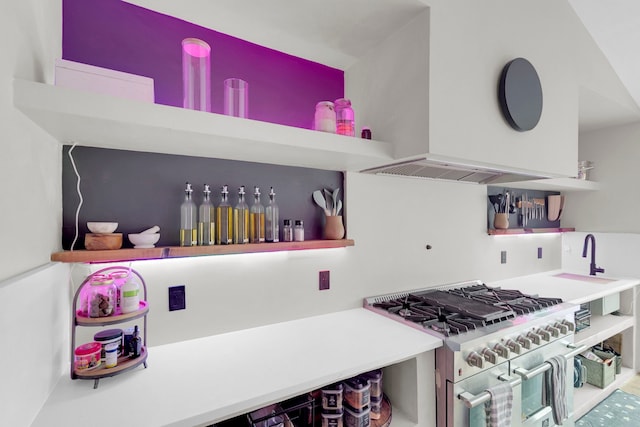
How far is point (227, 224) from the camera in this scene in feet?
4.46

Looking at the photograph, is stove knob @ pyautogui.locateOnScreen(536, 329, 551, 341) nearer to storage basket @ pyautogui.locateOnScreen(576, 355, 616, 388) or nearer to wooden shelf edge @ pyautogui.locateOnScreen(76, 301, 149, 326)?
storage basket @ pyautogui.locateOnScreen(576, 355, 616, 388)

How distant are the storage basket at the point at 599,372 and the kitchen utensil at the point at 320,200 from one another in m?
2.51

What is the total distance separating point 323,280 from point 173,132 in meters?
1.07

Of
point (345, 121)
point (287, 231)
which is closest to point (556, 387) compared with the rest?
point (287, 231)

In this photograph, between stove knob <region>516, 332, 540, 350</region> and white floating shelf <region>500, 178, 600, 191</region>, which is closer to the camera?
stove knob <region>516, 332, 540, 350</region>

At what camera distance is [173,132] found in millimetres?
990

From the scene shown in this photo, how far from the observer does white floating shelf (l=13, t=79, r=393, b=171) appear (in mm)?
826

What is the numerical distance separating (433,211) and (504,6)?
3.92ft

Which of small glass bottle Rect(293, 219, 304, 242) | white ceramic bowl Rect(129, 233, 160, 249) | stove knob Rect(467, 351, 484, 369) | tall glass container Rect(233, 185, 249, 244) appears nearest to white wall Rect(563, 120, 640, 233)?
stove knob Rect(467, 351, 484, 369)

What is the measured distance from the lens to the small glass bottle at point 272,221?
146 cm

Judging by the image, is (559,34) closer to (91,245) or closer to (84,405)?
(91,245)

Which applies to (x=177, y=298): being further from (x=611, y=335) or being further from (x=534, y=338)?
(x=611, y=335)

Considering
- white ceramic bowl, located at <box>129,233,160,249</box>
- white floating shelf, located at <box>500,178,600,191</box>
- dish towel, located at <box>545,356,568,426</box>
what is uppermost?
white floating shelf, located at <box>500,178,600,191</box>

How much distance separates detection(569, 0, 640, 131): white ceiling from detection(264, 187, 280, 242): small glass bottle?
2.27 metres
